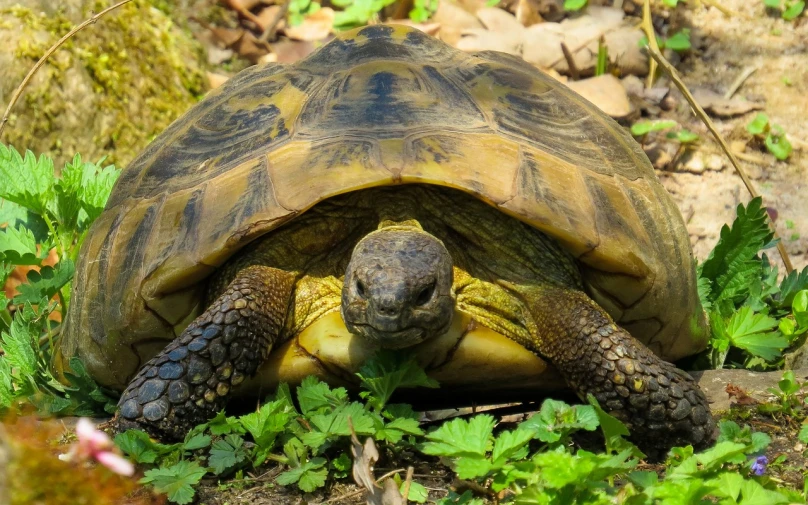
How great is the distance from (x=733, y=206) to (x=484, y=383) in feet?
11.3

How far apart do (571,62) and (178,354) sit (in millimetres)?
4761

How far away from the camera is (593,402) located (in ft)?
9.39

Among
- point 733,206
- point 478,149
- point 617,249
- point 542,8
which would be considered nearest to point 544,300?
point 617,249

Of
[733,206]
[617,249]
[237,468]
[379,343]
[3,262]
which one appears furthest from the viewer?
[733,206]

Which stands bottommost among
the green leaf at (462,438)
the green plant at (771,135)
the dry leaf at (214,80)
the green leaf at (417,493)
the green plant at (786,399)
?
the green plant at (771,135)

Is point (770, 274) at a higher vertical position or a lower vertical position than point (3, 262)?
lower

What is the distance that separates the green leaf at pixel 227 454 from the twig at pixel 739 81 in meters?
5.53

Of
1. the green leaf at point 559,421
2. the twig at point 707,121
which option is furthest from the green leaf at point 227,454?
the twig at point 707,121

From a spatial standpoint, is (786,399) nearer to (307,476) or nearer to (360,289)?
(360,289)

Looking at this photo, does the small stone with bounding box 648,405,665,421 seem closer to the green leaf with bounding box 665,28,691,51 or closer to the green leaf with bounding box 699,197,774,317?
the green leaf with bounding box 699,197,774,317

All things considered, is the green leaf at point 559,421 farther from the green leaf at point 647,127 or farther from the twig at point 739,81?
the twig at point 739,81

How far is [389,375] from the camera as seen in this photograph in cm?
323

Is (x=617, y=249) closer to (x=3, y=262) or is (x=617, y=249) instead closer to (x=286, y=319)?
(x=286, y=319)

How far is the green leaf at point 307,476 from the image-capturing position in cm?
288
